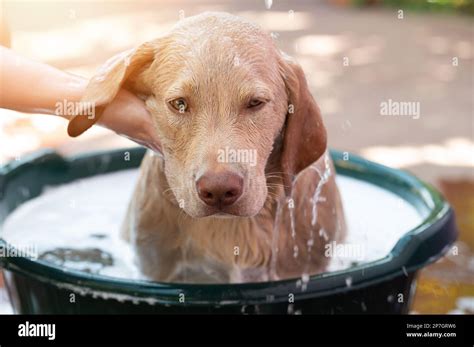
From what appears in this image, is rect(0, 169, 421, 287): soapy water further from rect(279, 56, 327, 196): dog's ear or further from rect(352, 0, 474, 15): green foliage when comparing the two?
rect(352, 0, 474, 15): green foliage

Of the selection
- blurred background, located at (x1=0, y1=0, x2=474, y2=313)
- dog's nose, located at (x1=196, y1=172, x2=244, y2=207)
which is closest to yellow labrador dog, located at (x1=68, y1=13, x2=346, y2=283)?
dog's nose, located at (x1=196, y1=172, x2=244, y2=207)

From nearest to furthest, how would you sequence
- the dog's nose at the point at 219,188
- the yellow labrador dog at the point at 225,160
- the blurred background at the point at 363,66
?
1. the dog's nose at the point at 219,188
2. the yellow labrador dog at the point at 225,160
3. the blurred background at the point at 363,66

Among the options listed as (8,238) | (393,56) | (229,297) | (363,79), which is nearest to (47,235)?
(8,238)

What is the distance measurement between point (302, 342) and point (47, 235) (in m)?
1.35

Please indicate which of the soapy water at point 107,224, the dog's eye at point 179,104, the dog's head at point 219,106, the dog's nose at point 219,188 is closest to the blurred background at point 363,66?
the soapy water at point 107,224

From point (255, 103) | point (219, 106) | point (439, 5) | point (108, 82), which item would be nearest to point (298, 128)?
point (255, 103)

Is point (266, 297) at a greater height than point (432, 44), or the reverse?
point (432, 44)

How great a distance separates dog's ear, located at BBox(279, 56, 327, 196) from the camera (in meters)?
2.48

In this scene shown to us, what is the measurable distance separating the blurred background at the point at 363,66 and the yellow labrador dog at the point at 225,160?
936 mm

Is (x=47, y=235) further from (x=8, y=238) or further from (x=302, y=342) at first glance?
(x=302, y=342)

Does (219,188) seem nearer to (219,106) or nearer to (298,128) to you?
(219,106)

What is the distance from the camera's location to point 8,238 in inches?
124

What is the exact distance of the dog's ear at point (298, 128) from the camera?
97.8 inches

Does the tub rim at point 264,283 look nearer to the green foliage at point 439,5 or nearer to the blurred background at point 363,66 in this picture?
A: the blurred background at point 363,66
